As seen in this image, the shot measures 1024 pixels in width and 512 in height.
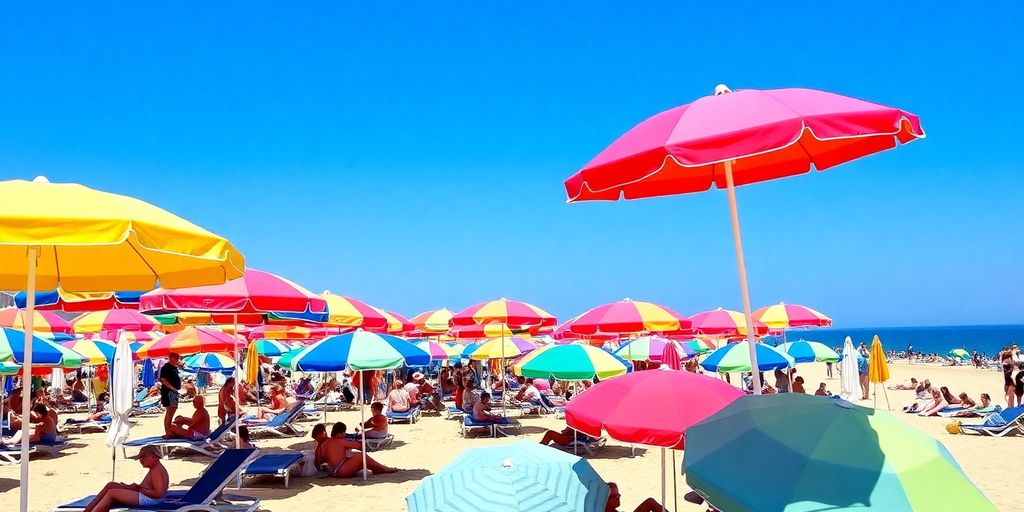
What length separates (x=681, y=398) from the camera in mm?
4328

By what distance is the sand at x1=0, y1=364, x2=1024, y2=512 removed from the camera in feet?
26.9

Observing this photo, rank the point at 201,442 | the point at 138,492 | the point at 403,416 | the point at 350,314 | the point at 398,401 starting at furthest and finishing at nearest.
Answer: the point at 398,401 < the point at 403,416 < the point at 201,442 < the point at 350,314 < the point at 138,492

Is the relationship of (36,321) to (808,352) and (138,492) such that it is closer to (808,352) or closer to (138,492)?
(138,492)

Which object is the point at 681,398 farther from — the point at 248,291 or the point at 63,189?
the point at 248,291

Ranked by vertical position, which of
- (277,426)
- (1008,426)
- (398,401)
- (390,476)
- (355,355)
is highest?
(355,355)

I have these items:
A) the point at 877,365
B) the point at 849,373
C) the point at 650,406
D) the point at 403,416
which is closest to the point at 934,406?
the point at 877,365

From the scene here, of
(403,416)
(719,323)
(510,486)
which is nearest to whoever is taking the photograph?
(510,486)

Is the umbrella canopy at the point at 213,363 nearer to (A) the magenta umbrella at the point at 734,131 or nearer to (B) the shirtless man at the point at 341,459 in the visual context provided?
(B) the shirtless man at the point at 341,459

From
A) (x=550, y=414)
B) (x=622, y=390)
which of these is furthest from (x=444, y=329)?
(x=622, y=390)

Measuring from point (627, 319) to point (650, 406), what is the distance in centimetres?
821

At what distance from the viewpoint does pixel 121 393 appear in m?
8.14

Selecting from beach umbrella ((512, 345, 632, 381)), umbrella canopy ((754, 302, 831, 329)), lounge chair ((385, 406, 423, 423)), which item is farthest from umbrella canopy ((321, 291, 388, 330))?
umbrella canopy ((754, 302, 831, 329))

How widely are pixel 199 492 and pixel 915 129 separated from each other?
6250 millimetres

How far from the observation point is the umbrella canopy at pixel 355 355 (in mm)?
8594
